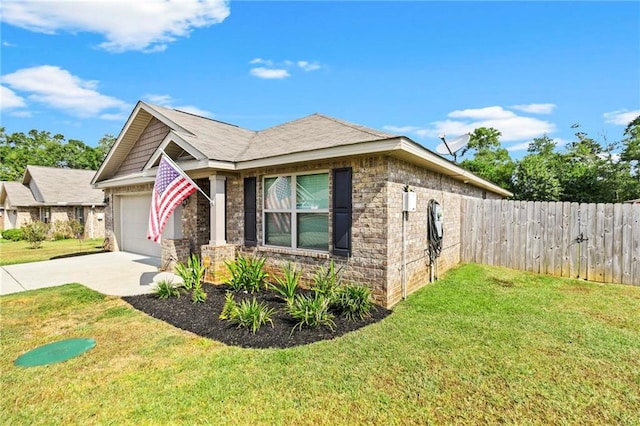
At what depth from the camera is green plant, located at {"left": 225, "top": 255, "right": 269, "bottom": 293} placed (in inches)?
267

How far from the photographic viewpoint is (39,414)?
2.88 metres

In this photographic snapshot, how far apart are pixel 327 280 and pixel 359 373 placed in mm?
2481

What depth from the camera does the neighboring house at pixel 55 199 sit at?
2164cm

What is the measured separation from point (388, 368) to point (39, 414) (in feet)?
11.5

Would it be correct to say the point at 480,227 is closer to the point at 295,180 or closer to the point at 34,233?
the point at 295,180

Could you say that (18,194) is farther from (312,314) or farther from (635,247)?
(635,247)

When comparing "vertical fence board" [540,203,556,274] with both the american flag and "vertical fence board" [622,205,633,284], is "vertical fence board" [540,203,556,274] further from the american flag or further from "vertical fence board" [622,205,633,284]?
the american flag

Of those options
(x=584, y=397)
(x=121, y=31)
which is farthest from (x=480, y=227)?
(x=121, y=31)

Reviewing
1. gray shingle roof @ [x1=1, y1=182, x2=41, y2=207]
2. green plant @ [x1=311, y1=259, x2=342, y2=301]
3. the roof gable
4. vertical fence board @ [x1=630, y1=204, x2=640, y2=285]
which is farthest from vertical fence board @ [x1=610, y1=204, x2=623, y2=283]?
gray shingle roof @ [x1=1, y1=182, x2=41, y2=207]

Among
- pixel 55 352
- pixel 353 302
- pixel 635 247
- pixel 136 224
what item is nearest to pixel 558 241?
pixel 635 247

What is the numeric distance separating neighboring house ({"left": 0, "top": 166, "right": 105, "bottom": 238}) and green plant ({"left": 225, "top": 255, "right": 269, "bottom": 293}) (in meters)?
18.8

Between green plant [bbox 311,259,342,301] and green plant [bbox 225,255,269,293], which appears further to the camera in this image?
green plant [bbox 225,255,269,293]

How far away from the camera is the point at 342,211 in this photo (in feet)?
19.8

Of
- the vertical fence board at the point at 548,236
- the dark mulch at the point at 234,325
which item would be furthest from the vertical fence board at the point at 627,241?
the dark mulch at the point at 234,325
